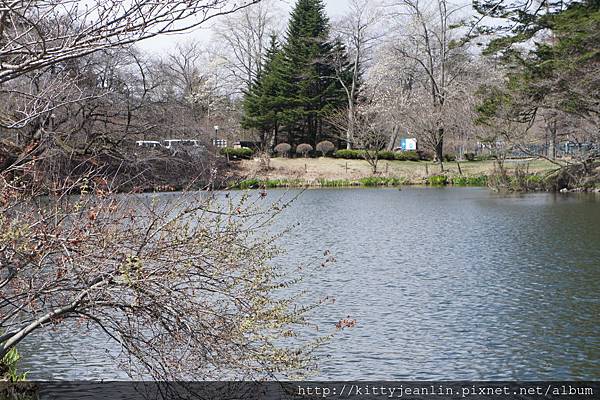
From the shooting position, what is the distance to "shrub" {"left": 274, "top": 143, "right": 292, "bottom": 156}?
40.9 m

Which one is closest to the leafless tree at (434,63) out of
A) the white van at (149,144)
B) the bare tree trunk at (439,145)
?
the bare tree trunk at (439,145)

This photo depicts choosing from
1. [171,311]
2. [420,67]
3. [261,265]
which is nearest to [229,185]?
[261,265]

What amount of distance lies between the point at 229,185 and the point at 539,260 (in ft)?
25.9

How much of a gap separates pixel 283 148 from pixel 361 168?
541 cm

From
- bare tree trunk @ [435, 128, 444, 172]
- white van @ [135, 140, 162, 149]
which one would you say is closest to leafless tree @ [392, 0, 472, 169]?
bare tree trunk @ [435, 128, 444, 172]

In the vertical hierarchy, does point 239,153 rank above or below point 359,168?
above

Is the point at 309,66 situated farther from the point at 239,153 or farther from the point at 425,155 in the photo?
the point at 425,155

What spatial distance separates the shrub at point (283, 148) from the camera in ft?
134

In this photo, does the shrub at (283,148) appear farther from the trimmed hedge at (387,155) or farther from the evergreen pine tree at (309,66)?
the trimmed hedge at (387,155)

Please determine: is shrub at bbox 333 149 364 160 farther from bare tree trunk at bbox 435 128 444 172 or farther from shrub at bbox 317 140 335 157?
bare tree trunk at bbox 435 128 444 172

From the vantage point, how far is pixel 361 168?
122 ft

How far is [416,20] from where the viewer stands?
3862 centimetres

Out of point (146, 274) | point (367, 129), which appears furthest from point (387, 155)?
point (146, 274)

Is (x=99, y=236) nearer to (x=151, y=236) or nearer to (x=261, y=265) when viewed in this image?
(x=151, y=236)
